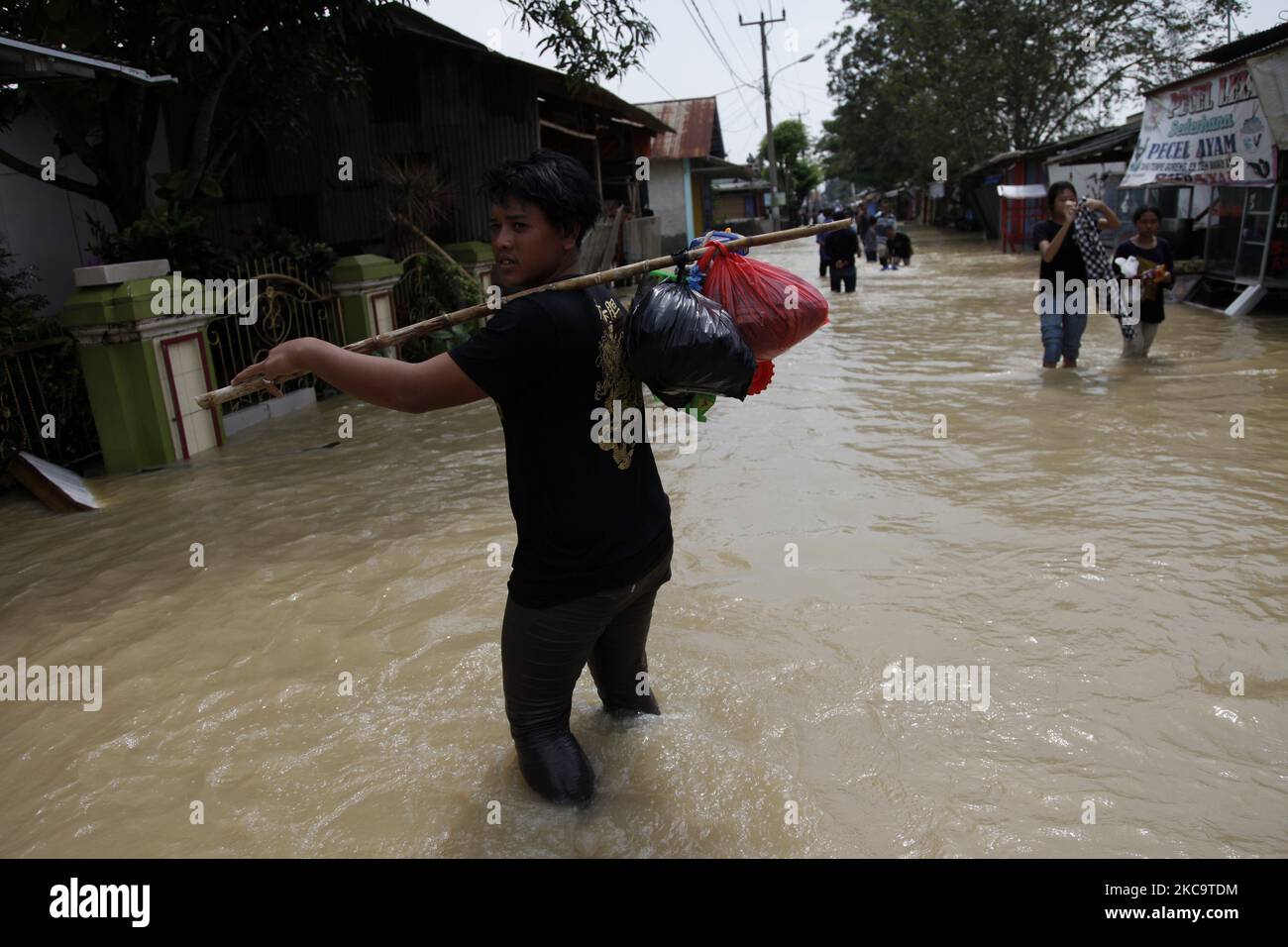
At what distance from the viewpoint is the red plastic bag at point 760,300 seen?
8.05ft

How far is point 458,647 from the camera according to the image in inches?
161

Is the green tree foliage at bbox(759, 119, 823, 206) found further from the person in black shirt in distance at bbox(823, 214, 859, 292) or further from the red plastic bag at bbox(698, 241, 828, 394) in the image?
the red plastic bag at bbox(698, 241, 828, 394)

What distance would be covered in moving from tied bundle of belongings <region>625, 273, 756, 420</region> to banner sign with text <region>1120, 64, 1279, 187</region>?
35.2ft

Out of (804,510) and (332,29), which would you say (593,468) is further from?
(332,29)

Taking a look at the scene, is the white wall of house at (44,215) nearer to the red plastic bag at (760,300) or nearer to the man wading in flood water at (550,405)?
the man wading in flood water at (550,405)

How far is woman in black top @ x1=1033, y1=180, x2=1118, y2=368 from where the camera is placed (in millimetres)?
7930

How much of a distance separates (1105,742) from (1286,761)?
1.62 feet

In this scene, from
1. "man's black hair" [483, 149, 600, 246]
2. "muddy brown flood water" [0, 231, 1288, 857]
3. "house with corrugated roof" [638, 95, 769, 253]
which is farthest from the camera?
"house with corrugated roof" [638, 95, 769, 253]

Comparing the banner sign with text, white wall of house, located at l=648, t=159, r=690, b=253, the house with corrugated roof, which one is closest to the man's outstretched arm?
the banner sign with text

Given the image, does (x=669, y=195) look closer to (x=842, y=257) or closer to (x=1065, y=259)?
(x=842, y=257)

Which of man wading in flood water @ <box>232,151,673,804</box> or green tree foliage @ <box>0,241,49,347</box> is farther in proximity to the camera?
green tree foliage @ <box>0,241,49,347</box>
